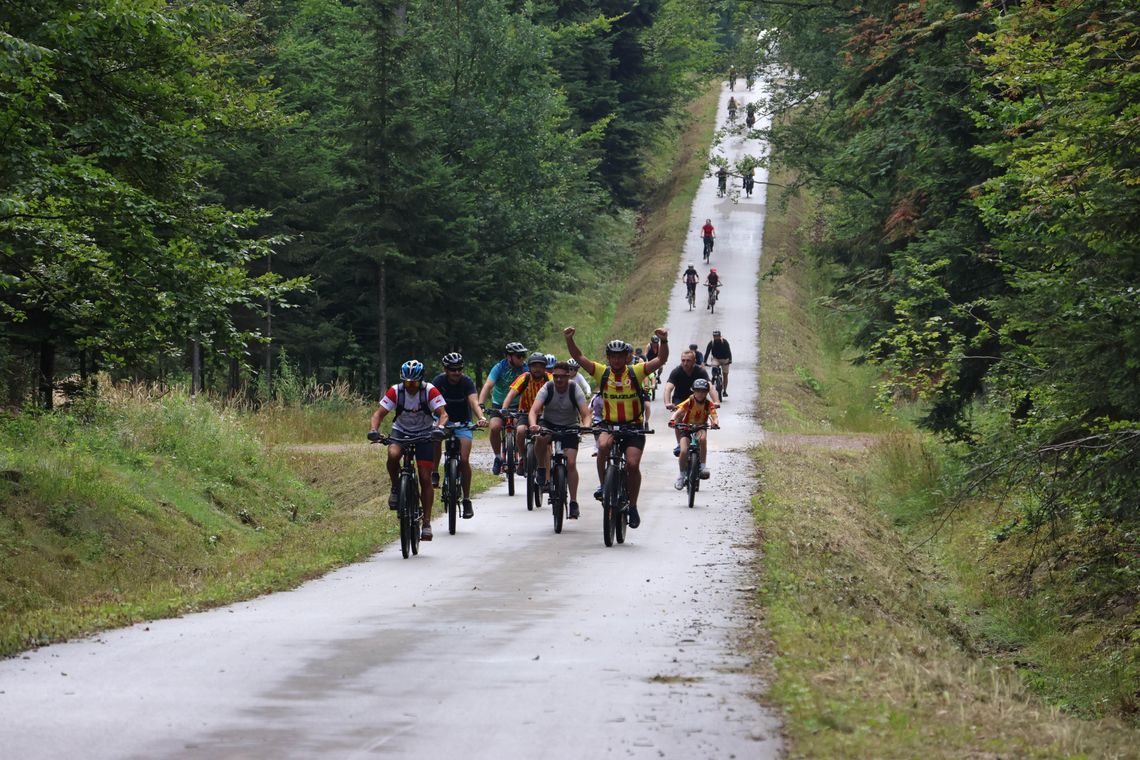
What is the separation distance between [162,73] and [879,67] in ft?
43.2

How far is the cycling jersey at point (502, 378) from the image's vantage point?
68.5ft

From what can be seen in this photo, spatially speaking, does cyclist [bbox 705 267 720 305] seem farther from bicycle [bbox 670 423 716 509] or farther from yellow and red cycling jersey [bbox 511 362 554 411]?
yellow and red cycling jersey [bbox 511 362 554 411]

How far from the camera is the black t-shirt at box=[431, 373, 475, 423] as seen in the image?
1759 cm

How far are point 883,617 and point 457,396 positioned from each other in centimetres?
714

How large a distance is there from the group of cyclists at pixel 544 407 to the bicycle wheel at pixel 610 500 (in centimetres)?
12

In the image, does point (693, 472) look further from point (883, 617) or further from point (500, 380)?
point (883, 617)

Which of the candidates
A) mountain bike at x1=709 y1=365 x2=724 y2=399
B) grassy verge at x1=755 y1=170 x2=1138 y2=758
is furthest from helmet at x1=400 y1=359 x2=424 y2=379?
mountain bike at x1=709 y1=365 x2=724 y2=399

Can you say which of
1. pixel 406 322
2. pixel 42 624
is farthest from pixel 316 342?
pixel 42 624

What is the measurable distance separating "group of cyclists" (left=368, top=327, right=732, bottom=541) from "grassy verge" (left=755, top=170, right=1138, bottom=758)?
6.10 ft

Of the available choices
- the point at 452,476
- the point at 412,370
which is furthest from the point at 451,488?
the point at 412,370

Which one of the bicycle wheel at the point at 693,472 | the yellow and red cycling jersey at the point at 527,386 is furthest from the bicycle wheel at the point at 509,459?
the bicycle wheel at the point at 693,472

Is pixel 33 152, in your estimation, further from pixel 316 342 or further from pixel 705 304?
pixel 705 304

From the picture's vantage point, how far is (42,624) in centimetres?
1055

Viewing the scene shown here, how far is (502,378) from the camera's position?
69.4 feet
